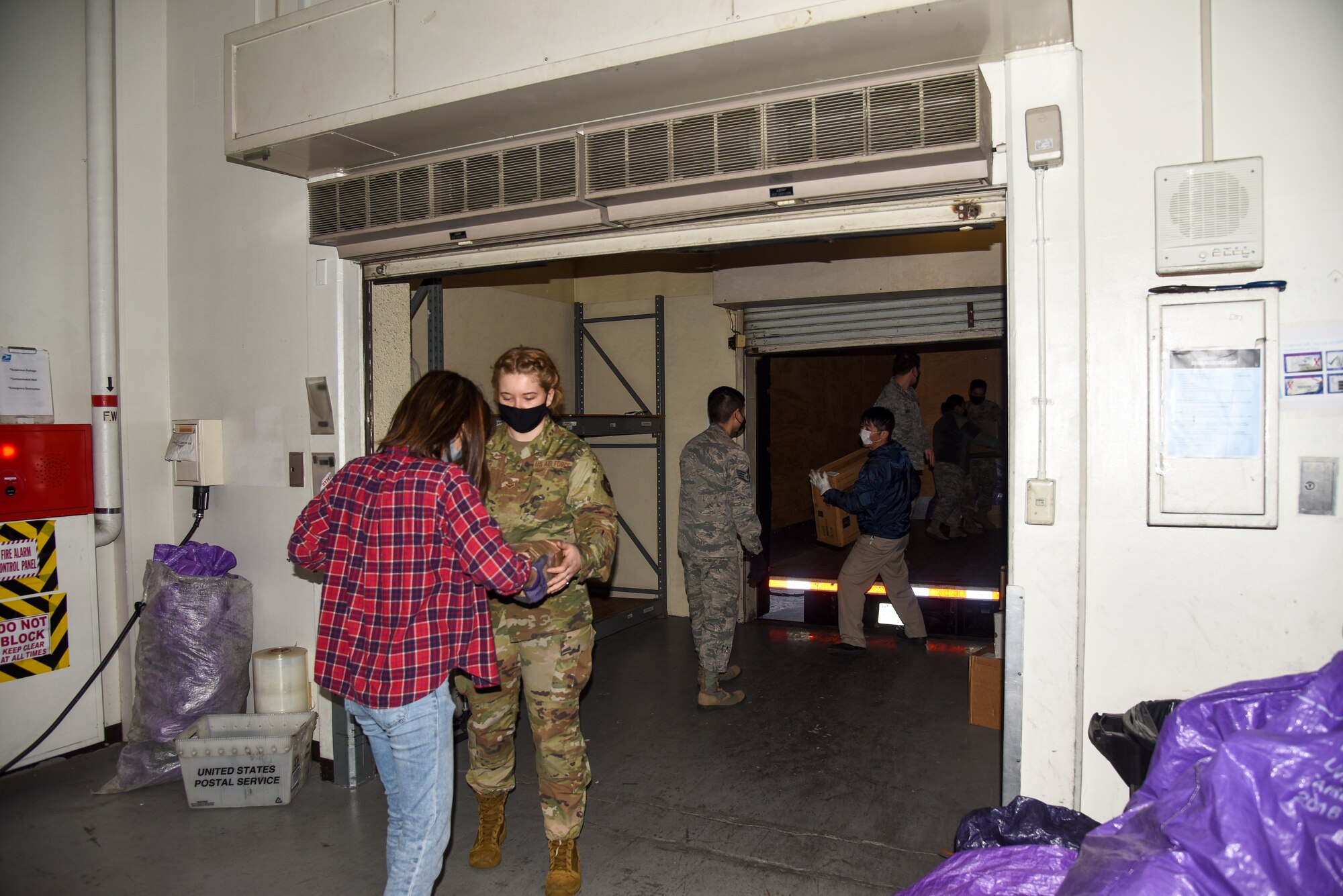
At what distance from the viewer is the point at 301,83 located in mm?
3020

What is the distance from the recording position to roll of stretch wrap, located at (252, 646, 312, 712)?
3.54m

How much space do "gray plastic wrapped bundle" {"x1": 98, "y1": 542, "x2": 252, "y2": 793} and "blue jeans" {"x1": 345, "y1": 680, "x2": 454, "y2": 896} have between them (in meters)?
1.98

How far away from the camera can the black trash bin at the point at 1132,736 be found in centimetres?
206

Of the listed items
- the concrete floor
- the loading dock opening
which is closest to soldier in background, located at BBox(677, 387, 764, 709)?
the concrete floor

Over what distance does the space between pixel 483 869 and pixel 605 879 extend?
44 cm

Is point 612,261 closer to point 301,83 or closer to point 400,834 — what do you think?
point 301,83

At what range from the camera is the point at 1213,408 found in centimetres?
216

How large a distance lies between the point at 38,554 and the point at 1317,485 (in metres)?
4.80

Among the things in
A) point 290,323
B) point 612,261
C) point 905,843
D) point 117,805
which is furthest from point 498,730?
point 612,261

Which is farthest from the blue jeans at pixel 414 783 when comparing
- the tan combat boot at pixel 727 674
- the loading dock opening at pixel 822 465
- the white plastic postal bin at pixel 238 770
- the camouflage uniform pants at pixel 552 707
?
the tan combat boot at pixel 727 674

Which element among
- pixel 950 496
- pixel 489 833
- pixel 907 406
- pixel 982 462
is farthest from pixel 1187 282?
pixel 982 462

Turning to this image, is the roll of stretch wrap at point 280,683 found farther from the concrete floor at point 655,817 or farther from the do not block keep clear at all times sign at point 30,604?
the do not block keep clear at all times sign at point 30,604

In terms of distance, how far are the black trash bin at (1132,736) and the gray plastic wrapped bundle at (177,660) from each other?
11.5 ft

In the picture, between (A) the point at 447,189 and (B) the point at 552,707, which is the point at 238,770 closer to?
(B) the point at 552,707
